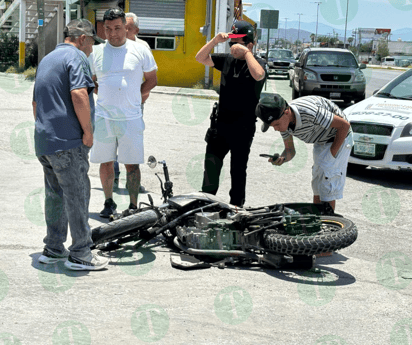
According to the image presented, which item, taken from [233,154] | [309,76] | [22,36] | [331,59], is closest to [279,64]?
[331,59]

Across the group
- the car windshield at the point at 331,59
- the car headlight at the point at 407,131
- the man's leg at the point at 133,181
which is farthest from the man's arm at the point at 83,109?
the car windshield at the point at 331,59

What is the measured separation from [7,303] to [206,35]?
19465 millimetres

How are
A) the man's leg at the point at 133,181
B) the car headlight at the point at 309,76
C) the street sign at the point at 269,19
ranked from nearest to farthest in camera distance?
the man's leg at the point at 133,181 < the car headlight at the point at 309,76 < the street sign at the point at 269,19

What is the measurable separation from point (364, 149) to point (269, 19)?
49.1 feet

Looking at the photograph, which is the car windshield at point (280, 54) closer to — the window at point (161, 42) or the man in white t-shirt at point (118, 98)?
the window at point (161, 42)

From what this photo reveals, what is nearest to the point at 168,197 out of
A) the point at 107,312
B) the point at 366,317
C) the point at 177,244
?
the point at 177,244

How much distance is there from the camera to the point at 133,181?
6.29 metres

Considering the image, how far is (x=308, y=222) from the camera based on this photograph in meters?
5.00

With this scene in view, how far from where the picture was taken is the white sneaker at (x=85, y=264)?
189 inches

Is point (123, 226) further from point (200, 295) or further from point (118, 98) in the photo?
point (118, 98)

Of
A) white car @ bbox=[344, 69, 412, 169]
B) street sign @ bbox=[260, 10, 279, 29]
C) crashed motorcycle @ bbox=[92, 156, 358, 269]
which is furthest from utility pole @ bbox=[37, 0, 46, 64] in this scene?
crashed motorcycle @ bbox=[92, 156, 358, 269]

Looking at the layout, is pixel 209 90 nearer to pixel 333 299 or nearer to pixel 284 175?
pixel 284 175

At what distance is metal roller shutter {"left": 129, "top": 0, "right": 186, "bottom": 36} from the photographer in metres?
23.3

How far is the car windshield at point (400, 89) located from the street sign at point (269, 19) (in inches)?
516
